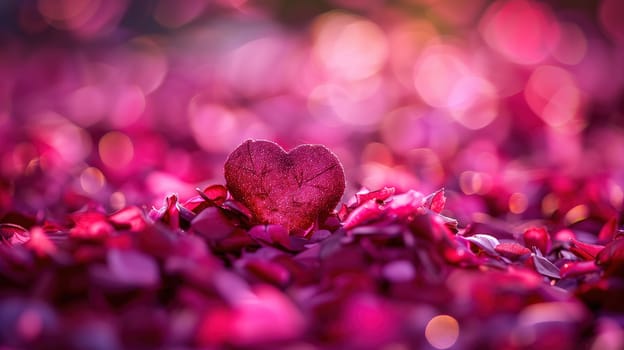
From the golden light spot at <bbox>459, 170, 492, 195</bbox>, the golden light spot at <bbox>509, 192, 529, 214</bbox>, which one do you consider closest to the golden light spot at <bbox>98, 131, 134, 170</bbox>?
the golden light spot at <bbox>459, 170, 492, 195</bbox>

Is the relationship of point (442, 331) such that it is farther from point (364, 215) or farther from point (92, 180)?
point (92, 180)

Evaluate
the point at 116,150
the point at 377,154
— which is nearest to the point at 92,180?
the point at 116,150

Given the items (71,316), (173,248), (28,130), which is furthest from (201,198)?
(28,130)

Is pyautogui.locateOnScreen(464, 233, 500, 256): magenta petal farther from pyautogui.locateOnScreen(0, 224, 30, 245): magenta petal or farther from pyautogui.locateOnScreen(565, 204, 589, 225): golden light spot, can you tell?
pyautogui.locateOnScreen(0, 224, 30, 245): magenta petal

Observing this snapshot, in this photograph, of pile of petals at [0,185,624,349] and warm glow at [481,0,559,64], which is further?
warm glow at [481,0,559,64]

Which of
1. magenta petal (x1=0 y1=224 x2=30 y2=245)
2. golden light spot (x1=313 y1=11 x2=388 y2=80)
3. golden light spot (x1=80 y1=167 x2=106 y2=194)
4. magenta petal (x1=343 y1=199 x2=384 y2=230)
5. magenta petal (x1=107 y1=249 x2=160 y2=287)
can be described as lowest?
golden light spot (x1=313 y1=11 x2=388 y2=80)

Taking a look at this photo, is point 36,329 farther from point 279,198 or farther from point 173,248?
point 279,198
